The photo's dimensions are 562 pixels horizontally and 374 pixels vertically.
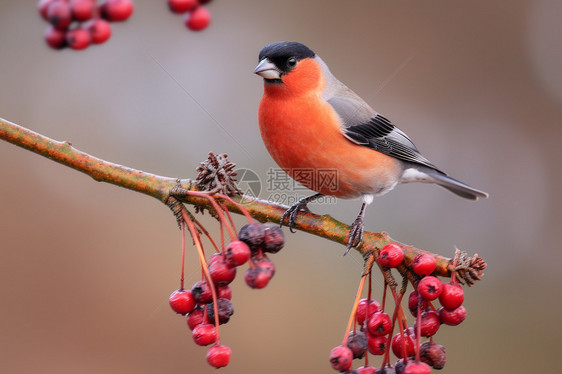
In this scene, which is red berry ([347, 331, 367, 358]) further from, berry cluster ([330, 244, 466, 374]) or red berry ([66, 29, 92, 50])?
red berry ([66, 29, 92, 50])

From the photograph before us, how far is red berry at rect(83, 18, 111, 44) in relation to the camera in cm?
221

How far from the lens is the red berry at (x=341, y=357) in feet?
5.27

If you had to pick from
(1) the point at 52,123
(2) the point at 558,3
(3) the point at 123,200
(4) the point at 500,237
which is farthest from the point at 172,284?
(2) the point at 558,3

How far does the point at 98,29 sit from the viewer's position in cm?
223

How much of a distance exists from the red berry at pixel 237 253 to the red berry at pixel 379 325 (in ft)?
1.75

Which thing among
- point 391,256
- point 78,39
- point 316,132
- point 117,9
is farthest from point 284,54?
point 391,256

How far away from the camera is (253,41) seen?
701cm

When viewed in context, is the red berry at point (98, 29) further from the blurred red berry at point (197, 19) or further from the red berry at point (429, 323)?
the red berry at point (429, 323)

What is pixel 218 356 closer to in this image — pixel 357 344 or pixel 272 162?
pixel 357 344

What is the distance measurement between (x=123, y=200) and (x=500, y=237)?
4.76 metres

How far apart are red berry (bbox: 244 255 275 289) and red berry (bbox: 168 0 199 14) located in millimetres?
1263

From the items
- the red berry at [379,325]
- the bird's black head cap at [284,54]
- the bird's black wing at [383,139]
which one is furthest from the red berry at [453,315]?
the bird's black head cap at [284,54]

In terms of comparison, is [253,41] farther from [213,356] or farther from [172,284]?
[213,356]

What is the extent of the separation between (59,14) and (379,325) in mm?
1818
